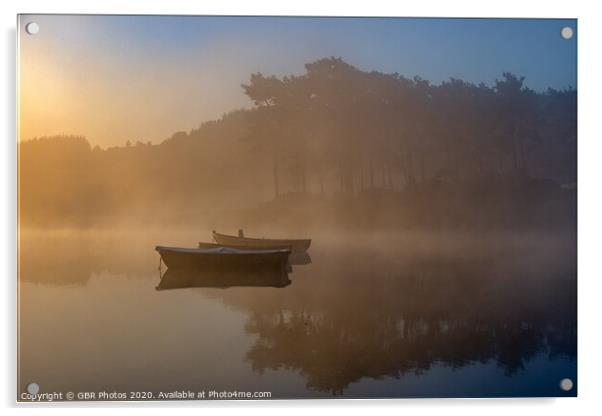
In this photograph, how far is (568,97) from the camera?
2.49 metres

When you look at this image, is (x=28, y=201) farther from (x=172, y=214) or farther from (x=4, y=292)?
(x=172, y=214)

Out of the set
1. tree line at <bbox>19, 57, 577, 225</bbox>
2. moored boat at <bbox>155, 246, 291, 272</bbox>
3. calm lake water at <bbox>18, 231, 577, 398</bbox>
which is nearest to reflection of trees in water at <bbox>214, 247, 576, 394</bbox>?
calm lake water at <bbox>18, 231, 577, 398</bbox>

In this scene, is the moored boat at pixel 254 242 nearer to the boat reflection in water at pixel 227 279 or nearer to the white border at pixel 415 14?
the boat reflection in water at pixel 227 279

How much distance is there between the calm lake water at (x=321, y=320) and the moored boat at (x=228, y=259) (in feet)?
0.18

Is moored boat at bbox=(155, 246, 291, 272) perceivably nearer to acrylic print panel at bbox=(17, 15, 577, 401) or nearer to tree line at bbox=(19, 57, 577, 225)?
acrylic print panel at bbox=(17, 15, 577, 401)

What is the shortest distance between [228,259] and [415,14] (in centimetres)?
127

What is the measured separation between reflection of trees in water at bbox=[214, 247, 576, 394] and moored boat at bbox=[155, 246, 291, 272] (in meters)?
0.12

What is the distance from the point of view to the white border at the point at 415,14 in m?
2.42

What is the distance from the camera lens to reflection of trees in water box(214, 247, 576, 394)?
245 cm

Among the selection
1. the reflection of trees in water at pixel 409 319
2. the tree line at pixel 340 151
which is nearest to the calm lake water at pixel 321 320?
the reflection of trees in water at pixel 409 319

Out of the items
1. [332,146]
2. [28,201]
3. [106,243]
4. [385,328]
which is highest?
[332,146]

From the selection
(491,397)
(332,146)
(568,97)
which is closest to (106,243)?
(332,146)

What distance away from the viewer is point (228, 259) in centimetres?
243

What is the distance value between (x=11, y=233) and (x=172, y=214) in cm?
65
